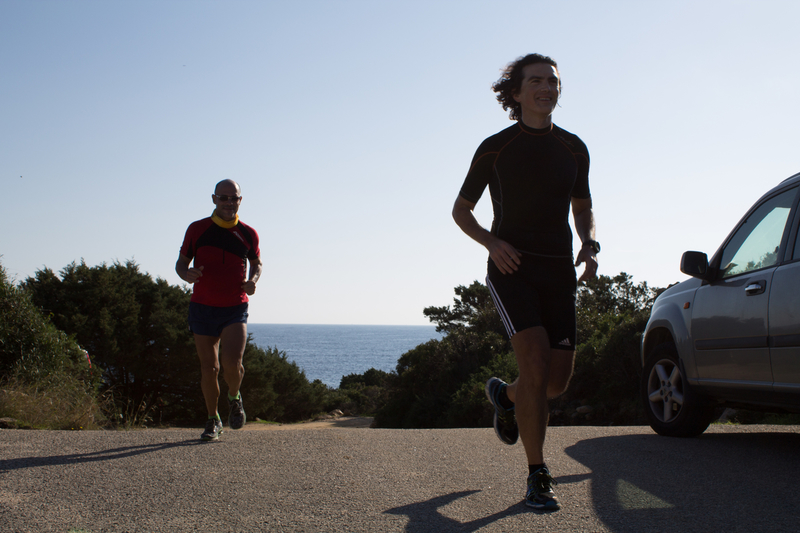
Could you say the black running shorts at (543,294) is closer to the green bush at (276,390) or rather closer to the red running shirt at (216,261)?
the red running shirt at (216,261)

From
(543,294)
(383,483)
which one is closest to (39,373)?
(383,483)

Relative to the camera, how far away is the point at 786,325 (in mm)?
3879

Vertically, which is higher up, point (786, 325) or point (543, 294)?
point (543, 294)

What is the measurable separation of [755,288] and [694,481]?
4.28 ft

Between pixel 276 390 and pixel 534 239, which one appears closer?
pixel 534 239

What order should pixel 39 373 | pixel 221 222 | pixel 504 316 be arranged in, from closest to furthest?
pixel 504 316 → pixel 221 222 → pixel 39 373

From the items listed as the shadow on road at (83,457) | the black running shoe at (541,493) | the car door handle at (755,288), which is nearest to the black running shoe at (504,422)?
the black running shoe at (541,493)

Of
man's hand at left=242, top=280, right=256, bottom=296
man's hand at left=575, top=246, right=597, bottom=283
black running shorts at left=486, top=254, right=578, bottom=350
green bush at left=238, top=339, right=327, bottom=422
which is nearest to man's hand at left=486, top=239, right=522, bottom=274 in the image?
black running shorts at left=486, top=254, right=578, bottom=350

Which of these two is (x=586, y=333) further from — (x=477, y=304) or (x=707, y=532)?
(x=707, y=532)

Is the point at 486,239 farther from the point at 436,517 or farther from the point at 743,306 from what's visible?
the point at 743,306

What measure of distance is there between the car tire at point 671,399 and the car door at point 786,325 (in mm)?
1232

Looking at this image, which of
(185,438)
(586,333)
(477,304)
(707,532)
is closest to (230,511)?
(707,532)

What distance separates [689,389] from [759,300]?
1246 millimetres

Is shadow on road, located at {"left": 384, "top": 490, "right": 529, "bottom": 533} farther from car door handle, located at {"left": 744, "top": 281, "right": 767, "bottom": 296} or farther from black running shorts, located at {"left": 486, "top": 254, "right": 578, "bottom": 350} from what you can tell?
car door handle, located at {"left": 744, "top": 281, "right": 767, "bottom": 296}
